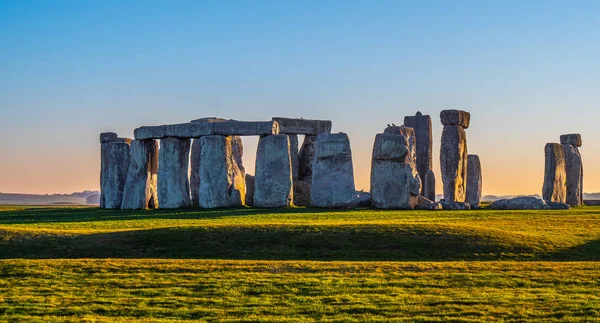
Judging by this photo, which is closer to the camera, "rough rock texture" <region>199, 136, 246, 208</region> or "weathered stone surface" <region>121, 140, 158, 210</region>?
"rough rock texture" <region>199, 136, 246, 208</region>

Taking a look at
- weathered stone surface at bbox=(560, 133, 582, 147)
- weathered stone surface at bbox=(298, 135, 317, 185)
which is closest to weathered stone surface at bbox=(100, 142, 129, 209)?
weathered stone surface at bbox=(298, 135, 317, 185)

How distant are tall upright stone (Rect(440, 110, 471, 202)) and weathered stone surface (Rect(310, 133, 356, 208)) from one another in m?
5.50

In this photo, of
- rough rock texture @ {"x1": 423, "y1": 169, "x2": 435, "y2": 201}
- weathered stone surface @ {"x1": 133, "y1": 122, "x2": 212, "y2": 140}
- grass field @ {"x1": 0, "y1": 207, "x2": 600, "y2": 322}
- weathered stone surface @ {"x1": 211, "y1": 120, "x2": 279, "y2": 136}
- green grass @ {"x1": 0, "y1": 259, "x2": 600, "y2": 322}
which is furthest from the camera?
rough rock texture @ {"x1": 423, "y1": 169, "x2": 435, "y2": 201}

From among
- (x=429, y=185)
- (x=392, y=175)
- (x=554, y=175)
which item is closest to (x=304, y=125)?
(x=429, y=185)

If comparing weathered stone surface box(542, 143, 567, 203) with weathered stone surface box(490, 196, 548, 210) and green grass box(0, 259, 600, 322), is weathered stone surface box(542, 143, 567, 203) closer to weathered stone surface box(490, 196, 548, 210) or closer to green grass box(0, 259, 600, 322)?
weathered stone surface box(490, 196, 548, 210)

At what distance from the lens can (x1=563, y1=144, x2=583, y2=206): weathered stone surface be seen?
135 feet

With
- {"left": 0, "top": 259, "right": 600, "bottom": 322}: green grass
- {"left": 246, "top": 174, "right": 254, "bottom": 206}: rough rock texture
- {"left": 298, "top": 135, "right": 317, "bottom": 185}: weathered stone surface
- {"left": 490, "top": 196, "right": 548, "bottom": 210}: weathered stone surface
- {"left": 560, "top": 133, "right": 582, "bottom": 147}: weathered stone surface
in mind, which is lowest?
{"left": 0, "top": 259, "right": 600, "bottom": 322}: green grass

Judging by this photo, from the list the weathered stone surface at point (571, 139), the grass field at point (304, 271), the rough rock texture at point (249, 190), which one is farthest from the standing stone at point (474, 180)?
the grass field at point (304, 271)

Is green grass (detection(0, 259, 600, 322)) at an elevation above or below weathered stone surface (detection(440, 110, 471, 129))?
below

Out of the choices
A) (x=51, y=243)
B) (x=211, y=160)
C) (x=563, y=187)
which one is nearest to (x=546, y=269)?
(x=51, y=243)

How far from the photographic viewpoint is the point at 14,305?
49.9 ft

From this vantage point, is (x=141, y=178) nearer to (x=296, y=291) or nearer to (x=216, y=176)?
(x=216, y=176)

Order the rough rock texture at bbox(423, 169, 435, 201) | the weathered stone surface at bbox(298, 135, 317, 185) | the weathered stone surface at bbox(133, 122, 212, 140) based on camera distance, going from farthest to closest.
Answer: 1. the weathered stone surface at bbox(298, 135, 317, 185)
2. the rough rock texture at bbox(423, 169, 435, 201)
3. the weathered stone surface at bbox(133, 122, 212, 140)

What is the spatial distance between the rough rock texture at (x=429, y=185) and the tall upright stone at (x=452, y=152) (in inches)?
43.4
